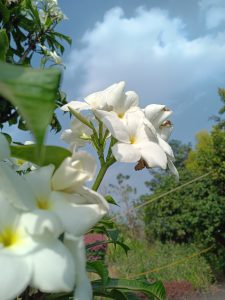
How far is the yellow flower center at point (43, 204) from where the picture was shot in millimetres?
444

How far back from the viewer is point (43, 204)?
17.7 inches

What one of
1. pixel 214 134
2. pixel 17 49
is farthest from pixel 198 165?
pixel 17 49

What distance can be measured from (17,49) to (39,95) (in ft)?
8.07

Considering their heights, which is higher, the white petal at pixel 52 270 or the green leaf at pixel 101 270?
the green leaf at pixel 101 270

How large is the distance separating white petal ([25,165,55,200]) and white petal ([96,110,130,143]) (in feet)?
0.55

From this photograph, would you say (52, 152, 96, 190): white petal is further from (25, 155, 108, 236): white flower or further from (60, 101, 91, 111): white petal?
(60, 101, 91, 111): white petal

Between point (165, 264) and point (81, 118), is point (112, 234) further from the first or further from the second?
point (165, 264)

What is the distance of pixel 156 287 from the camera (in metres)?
0.83

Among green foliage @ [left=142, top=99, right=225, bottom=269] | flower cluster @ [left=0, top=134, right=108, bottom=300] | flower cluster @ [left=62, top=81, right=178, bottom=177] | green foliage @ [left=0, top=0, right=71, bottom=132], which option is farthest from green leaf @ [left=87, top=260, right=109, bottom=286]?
green foliage @ [left=142, top=99, right=225, bottom=269]

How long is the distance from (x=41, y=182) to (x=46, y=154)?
3 cm

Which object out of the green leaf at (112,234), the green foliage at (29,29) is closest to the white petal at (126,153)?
the green leaf at (112,234)

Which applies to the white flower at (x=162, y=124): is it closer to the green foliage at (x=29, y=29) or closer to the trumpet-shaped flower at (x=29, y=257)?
the trumpet-shaped flower at (x=29, y=257)

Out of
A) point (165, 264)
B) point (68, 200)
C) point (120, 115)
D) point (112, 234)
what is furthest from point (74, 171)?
point (165, 264)

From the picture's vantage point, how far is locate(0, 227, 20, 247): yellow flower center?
16.8 inches
